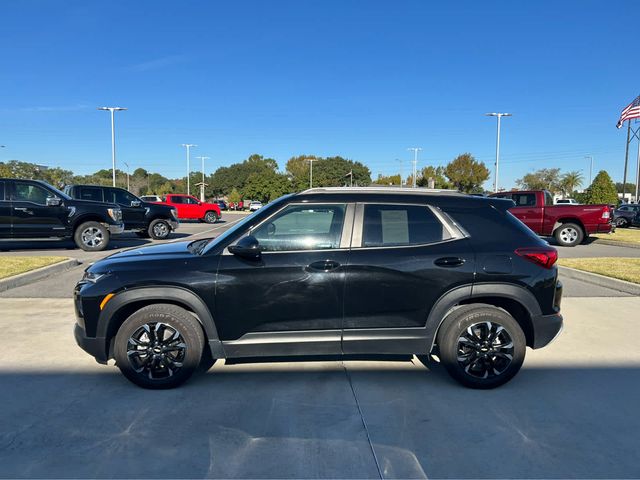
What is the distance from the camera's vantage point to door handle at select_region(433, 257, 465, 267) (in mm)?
3757

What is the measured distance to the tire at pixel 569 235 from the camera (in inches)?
586

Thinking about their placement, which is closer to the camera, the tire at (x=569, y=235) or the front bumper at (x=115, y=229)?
the front bumper at (x=115, y=229)

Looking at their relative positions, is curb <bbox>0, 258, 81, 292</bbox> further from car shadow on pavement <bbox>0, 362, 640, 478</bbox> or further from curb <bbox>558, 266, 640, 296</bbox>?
curb <bbox>558, 266, 640, 296</bbox>

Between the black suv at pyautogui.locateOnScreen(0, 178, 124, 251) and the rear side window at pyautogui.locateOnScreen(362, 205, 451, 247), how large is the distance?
418 inches

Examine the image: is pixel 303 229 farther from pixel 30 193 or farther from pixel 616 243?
pixel 616 243

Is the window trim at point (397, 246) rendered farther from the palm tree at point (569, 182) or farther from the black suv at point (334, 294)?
the palm tree at point (569, 182)

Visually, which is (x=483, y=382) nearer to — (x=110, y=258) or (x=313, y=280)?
(x=313, y=280)

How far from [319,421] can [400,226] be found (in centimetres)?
176

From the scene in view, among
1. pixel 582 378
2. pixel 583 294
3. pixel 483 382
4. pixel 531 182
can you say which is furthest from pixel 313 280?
pixel 531 182

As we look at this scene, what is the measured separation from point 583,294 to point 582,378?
162 inches

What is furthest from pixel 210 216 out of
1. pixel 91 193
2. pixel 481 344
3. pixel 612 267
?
pixel 481 344

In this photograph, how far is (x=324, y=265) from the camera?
369 centimetres

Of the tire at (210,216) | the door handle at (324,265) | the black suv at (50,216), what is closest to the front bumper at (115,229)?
the black suv at (50,216)

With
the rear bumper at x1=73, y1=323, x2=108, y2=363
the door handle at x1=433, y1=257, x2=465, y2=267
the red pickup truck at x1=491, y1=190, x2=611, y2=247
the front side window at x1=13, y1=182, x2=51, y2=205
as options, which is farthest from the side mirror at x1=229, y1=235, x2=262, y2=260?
the red pickup truck at x1=491, y1=190, x2=611, y2=247
